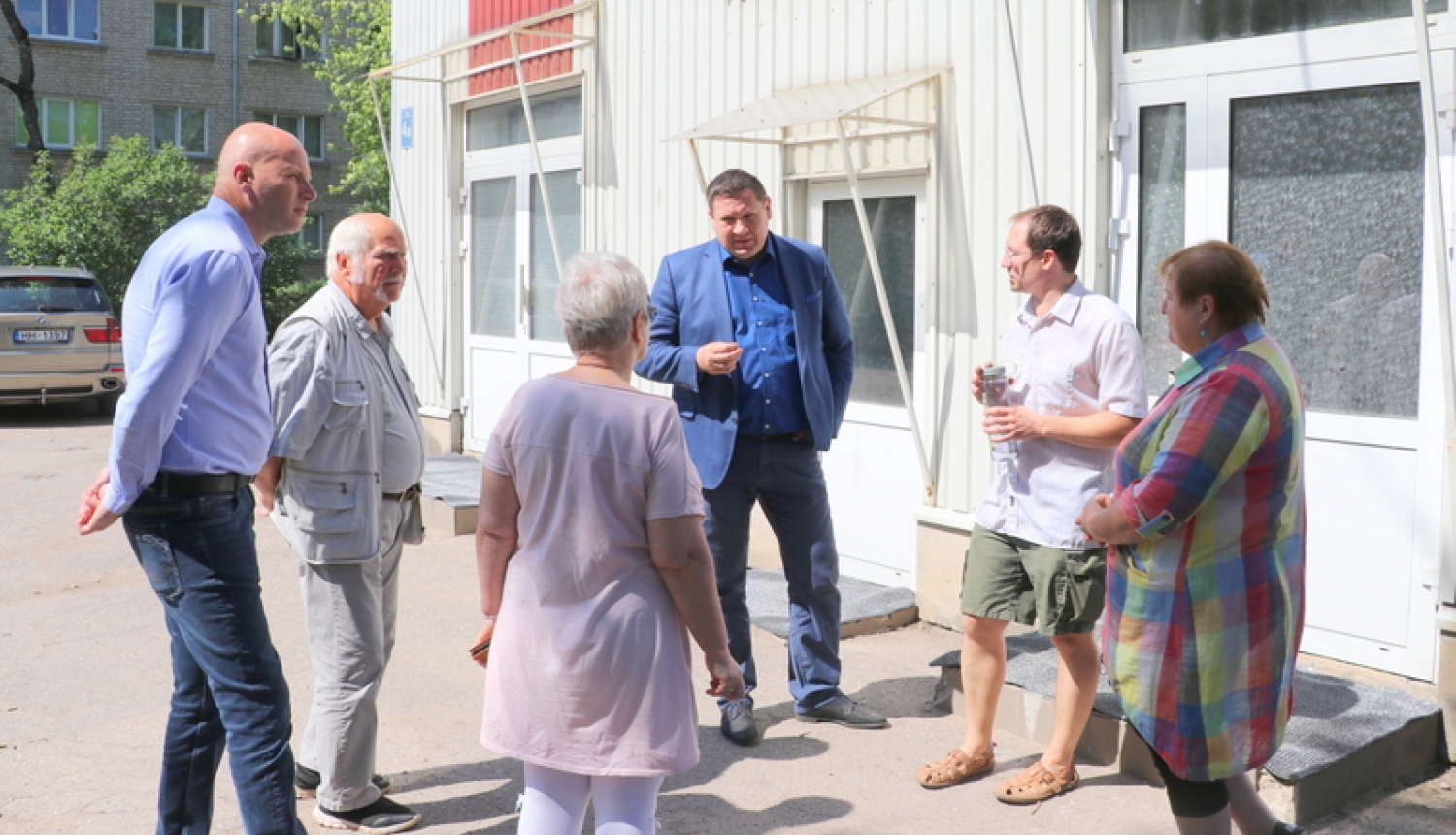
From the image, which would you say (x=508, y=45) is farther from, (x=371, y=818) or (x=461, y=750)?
(x=371, y=818)

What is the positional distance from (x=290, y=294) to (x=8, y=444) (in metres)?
13.1

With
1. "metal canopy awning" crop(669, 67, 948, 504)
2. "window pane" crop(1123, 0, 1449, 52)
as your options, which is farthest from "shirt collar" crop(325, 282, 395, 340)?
"window pane" crop(1123, 0, 1449, 52)

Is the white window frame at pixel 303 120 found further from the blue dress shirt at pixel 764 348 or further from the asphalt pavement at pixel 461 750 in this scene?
the blue dress shirt at pixel 764 348

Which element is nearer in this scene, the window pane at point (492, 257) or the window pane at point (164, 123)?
the window pane at point (492, 257)

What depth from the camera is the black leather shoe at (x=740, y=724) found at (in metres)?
4.98

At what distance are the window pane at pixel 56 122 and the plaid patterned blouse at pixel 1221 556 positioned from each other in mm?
32822

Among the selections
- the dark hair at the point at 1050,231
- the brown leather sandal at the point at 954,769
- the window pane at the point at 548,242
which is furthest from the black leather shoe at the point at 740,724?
the window pane at the point at 548,242

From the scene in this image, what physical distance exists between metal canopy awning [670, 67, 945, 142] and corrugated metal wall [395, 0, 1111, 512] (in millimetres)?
97

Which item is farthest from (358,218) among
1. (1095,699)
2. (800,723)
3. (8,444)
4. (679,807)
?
(8,444)

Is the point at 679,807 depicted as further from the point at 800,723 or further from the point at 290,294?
the point at 290,294

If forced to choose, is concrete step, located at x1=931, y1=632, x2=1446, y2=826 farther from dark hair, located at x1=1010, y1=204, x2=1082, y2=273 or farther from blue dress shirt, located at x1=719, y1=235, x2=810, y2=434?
dark hair, located at x1=1010, y1=204, x2=1082, y2=273

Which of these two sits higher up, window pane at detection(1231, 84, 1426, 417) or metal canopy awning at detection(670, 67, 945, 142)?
metal canopy awning at detection(670, 67, 945, 142)

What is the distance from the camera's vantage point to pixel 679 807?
4.41 m

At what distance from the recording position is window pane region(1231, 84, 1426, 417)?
16.1 feet
